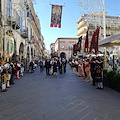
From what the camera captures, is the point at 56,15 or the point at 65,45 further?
the point at 65,45

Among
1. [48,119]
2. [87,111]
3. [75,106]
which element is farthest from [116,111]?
[48,119]

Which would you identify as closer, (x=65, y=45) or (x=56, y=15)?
(x=56, y=15)

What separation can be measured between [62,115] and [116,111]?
5.35 ft

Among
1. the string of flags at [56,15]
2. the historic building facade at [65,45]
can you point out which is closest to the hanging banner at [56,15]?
the string of flags at [56,15]

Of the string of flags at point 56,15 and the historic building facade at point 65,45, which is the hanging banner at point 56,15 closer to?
the string of flags at point 56,15

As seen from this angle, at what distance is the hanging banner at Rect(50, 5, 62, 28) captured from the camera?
14.0 m

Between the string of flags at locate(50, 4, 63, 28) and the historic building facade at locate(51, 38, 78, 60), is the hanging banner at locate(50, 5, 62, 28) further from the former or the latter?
the historic building facade at locate(51, 38, 78, 60)

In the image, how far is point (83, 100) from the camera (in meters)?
5.37

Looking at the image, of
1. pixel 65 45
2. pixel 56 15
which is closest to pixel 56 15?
pixel 56 15

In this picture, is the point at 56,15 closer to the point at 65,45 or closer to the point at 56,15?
the point at 56,15

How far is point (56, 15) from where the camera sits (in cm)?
1423

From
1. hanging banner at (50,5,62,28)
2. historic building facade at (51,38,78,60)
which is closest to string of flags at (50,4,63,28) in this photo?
hanging banner at (50,5,62,28)

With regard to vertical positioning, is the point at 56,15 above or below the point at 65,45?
below

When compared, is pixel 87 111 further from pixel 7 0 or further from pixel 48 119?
pixel 7 0
